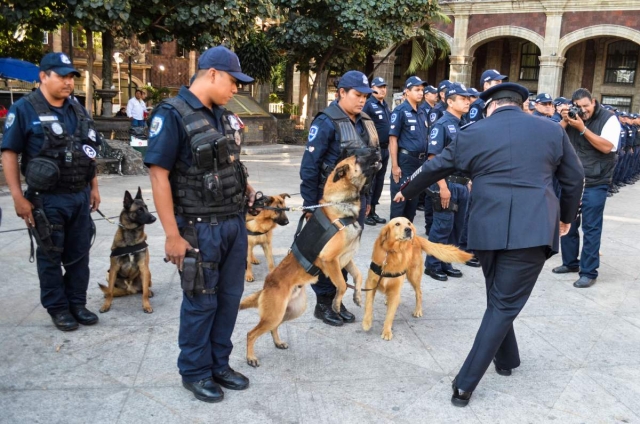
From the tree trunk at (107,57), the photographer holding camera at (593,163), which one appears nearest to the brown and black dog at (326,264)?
the photographer holding camera at (593,163)

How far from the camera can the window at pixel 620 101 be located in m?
27.8

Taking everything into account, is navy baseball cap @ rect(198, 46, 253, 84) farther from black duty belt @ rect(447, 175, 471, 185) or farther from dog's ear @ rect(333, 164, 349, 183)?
black duty belt @ rect(447, 175, 471, 185)

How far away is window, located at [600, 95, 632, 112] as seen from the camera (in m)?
27.8

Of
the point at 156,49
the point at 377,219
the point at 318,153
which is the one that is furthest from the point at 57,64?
the point at 156,49

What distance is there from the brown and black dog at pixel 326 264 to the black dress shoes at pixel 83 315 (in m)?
1.33

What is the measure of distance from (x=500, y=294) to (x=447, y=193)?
2.38 m

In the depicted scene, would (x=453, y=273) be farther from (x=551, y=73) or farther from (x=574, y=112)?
(x=551, y=73)

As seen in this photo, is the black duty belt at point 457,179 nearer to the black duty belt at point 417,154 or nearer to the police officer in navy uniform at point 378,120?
the black duty belt at point 417,154

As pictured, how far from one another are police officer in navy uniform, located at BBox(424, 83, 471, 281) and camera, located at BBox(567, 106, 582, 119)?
3.32ft

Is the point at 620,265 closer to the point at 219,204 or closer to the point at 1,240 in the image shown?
the point at 219,204

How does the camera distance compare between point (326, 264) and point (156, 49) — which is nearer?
point (326, 264)

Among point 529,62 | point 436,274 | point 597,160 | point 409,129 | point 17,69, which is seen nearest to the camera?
point 597,160

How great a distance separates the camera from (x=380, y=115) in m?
8.28

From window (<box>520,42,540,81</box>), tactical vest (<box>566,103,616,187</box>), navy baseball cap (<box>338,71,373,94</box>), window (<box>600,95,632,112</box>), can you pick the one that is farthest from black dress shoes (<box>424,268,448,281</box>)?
window (<box>520,42,540,81</box>)
